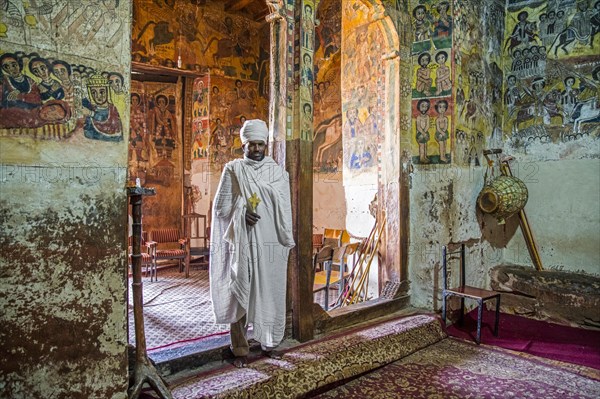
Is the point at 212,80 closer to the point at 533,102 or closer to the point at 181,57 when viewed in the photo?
the point at 181,57

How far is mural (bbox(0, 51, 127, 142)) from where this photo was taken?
7.73 ft

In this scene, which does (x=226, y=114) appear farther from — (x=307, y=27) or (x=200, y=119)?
(x=307, y=27)

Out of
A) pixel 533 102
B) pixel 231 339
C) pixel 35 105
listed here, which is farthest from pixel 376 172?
pixel 35 105

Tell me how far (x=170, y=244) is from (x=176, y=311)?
3.81m

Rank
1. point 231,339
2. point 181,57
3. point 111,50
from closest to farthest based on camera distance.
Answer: point 111,50 → point 231,339 → point 181,57

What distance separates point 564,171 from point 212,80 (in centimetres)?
682

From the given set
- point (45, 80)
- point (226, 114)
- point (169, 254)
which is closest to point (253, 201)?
point (45, 80)

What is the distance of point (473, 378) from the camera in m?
3.74

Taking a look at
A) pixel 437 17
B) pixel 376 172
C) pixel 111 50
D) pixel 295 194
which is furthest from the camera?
pixel 376 172

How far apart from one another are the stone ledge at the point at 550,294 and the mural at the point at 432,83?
2049 millimetres

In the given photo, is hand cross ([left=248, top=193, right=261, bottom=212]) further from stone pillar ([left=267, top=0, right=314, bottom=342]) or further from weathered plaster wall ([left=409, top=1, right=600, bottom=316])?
weathered plaster wall ([left=409, top=1, right=600, bottom=316])

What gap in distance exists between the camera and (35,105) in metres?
2.43

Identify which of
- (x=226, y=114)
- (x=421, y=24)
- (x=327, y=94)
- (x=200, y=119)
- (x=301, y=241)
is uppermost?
(x=327, y=94)

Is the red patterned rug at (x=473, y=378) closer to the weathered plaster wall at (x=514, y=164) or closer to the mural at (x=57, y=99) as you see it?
the weathered plaster wall at (x=514, y=164)
